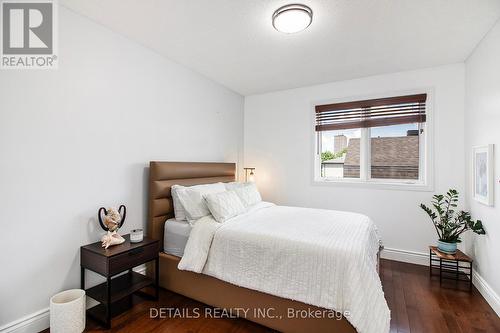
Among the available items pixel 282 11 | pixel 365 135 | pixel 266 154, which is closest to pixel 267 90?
pixel 266 154

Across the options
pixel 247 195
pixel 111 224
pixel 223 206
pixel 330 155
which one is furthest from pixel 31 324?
pixel 330 155

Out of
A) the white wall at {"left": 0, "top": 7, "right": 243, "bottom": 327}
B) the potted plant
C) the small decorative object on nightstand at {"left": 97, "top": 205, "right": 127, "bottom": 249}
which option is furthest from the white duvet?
the potted plant

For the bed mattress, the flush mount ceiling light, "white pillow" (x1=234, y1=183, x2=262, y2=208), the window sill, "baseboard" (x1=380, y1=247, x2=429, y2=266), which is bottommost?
"baseboard" (x1=380, y1=247, x2=429, y2=266)

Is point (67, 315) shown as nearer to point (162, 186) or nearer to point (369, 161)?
point (162, 186)

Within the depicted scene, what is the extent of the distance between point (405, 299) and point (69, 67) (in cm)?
374

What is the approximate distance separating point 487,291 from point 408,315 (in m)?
0.92

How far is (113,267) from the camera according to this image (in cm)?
184

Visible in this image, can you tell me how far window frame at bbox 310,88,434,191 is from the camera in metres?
3.10

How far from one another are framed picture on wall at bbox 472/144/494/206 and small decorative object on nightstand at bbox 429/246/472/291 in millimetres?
670

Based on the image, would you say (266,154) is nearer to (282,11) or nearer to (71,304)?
(282,11)

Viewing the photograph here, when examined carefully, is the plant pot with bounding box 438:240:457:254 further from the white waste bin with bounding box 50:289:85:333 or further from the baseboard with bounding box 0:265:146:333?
the baseboard with bounding box 0:265:146:333

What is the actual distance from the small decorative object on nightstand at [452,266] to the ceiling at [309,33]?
90.0 inches

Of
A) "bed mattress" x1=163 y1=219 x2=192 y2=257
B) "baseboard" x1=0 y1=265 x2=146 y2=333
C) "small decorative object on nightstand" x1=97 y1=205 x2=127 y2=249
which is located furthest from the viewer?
"bed mattress" x1=163 y1=219 x2=192 y2=257

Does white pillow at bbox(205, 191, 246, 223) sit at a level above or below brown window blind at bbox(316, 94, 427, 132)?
below
